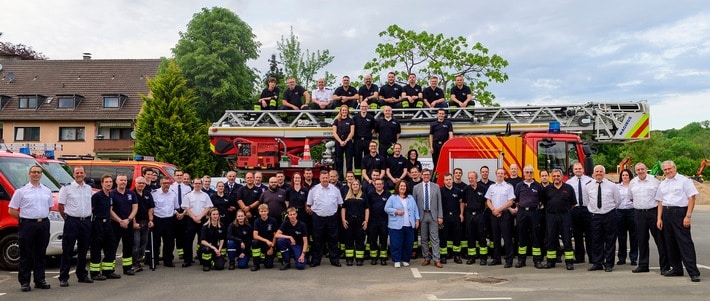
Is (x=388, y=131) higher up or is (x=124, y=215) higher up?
(x=388, y=131)

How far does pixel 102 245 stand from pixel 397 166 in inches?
215

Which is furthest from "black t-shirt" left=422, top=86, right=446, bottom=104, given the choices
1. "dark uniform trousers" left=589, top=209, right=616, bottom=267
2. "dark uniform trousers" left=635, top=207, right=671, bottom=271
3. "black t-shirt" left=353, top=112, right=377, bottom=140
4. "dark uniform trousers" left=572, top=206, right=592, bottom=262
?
"dark uniform trousers" left=635, top=207, right=671, bottom=271

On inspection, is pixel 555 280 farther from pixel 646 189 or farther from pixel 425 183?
pixel 425 183

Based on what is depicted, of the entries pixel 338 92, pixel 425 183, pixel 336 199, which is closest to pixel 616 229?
pixel 425 183

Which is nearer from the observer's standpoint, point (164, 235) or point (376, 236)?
point (164, 235)

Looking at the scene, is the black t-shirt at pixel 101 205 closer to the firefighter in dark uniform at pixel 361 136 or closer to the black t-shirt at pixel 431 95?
the firefighter in dark uniform at pixel 361 136

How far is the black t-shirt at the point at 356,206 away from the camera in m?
11.0

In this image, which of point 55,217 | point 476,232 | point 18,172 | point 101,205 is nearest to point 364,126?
point 476,232

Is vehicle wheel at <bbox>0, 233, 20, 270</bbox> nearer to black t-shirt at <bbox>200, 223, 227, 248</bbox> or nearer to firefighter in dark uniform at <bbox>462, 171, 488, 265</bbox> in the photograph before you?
black t-shirt at <bbox>200, 223, 227, 248</bbox>

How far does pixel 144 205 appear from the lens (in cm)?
1047

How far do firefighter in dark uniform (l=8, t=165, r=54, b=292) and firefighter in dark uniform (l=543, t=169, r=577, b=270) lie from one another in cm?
783

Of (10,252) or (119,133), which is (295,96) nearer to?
(10,252)

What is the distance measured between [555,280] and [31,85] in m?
43.0

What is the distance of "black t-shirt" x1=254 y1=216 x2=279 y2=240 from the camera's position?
10820 millimetres
